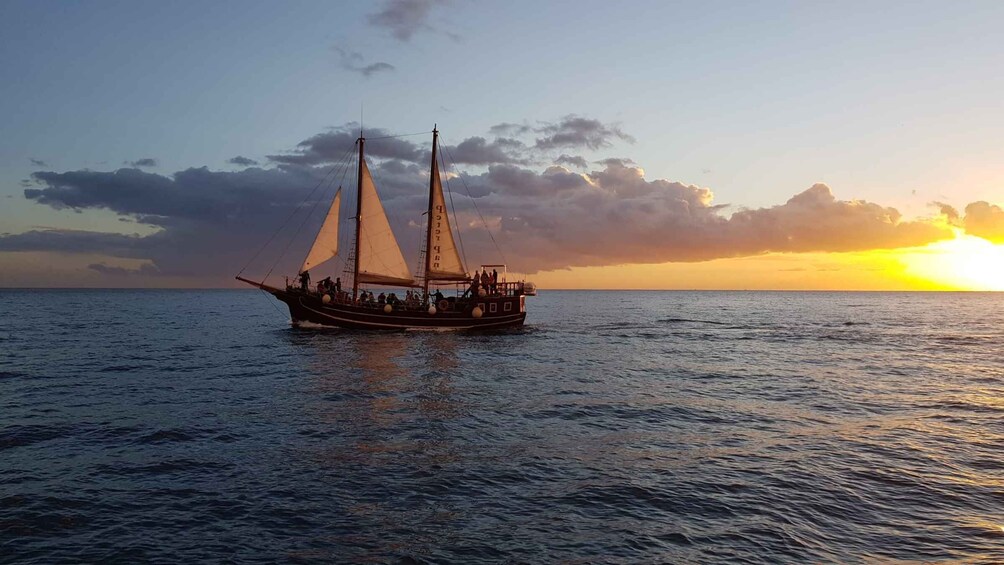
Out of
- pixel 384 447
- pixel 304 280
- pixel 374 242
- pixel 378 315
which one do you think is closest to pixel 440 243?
pixel 374 242

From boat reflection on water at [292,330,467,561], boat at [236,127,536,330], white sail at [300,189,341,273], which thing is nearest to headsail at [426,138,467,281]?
boat at [236,127,536,330]

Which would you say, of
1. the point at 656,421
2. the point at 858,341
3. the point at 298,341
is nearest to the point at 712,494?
the point at 656,421

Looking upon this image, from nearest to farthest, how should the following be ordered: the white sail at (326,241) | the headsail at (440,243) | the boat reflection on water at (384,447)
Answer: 1. the boat reflection on water at (384,447)
2. the white sail at (326,241)
3. the headsail at (440,243)

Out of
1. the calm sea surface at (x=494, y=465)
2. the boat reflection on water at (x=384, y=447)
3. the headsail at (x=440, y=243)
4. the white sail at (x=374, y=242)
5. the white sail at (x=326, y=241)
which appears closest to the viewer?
the calm sea surface at (x=494, y=465)

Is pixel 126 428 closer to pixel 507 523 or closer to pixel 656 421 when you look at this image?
pixel 507 523

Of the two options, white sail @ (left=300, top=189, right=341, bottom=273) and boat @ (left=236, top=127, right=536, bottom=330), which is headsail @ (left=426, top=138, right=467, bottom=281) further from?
white sail @ (left=300, top=189, right=341, bottom=273)

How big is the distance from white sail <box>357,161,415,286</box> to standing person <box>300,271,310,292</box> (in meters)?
4.41

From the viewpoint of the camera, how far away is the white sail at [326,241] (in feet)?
161

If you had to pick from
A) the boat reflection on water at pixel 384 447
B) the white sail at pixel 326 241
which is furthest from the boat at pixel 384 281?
the boat reflection on water at pixel 384 447

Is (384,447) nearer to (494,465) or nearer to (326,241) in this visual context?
(494,465)

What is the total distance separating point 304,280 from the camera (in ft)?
168

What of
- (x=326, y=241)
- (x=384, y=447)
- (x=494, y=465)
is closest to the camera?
(x=494, y=465)

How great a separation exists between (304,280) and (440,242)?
12511mm

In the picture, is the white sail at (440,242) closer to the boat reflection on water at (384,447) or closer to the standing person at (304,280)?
the standing person at (304,280)
